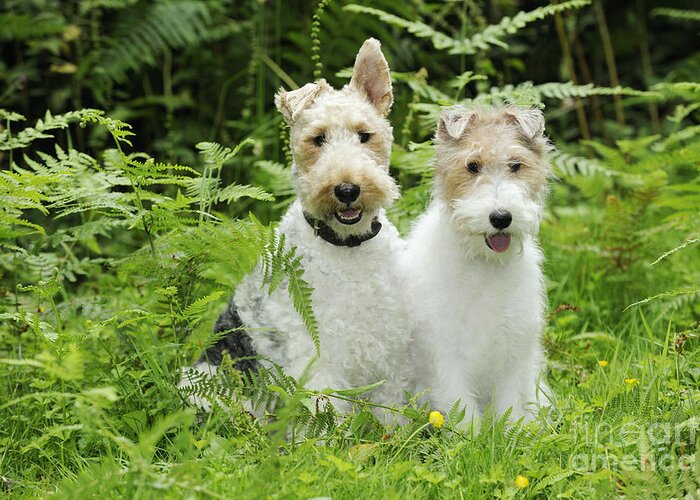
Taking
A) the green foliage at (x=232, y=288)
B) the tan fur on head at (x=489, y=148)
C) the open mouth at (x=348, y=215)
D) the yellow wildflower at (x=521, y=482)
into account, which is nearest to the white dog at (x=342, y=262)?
the open mouth at (x=348, y=215)

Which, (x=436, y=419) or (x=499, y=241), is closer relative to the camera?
(x=436, y=419)

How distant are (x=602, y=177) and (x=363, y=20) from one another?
89.3 inches

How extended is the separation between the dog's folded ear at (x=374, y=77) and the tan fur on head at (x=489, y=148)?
0.32m

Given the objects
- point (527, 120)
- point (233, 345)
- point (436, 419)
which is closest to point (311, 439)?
point (436, 419)

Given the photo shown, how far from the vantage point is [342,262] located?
3.76m

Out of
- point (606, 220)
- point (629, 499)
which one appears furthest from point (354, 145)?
point (606, 220)

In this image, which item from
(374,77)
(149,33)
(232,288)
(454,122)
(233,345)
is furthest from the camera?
(149,33)

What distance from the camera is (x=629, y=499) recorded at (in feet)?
9.56

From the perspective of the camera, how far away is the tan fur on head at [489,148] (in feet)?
11.8

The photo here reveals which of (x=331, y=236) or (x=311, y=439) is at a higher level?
(x=331, y=236)


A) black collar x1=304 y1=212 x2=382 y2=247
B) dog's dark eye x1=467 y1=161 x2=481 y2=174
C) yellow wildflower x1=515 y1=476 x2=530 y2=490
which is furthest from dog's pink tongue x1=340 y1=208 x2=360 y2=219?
yellow wildflower x1=515 y1=476 x2=530 y2=490

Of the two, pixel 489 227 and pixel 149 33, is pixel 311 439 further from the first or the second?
pixel 149 33

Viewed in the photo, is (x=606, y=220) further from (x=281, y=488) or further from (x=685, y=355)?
(x=281, y=488)

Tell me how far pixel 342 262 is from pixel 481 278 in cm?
66
